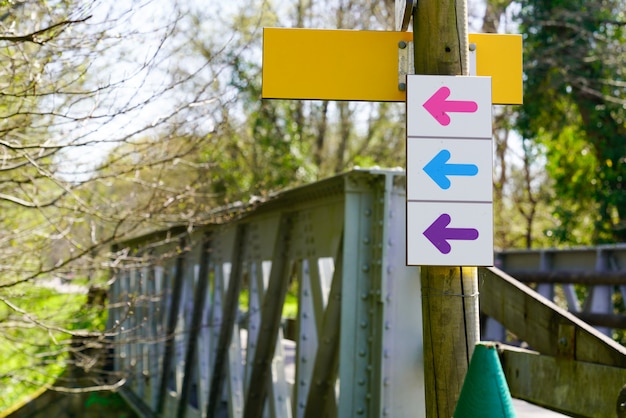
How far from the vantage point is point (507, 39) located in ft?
14.9

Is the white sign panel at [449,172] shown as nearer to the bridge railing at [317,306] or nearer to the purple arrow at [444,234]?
the purple arrow at [444,234]

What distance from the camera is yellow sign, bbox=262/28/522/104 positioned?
4.47 meters

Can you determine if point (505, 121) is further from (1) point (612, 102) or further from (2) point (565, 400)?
(2) point (565, 400)

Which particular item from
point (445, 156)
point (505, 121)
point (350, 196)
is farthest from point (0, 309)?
point (505, 121)

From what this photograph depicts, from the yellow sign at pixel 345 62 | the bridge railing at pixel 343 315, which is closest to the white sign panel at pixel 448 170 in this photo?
the yellow sign at pixel 345 62

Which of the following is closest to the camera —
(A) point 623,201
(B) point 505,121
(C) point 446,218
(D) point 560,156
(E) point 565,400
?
(C) point 446,218

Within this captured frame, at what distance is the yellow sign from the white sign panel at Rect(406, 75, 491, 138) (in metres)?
0.41

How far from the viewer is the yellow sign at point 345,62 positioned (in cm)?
447

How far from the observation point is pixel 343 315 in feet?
20.1

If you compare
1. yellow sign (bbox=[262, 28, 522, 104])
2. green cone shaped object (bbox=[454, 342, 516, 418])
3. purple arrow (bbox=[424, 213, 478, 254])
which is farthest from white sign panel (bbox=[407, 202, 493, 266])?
yellow sign (bbox=[262, 28, 522, 104])

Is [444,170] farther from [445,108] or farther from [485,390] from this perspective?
[485,390]

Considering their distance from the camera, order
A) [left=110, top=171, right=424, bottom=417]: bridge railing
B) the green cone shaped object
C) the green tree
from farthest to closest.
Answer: the green tree < [left=110, top=171, right=424, bottom=417]: bridge railing < the green cone shaped object

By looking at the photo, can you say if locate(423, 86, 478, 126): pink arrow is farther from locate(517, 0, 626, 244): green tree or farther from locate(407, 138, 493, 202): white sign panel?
locate(517, 0, 626, 244): green tree

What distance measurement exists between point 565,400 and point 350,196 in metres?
2.30
